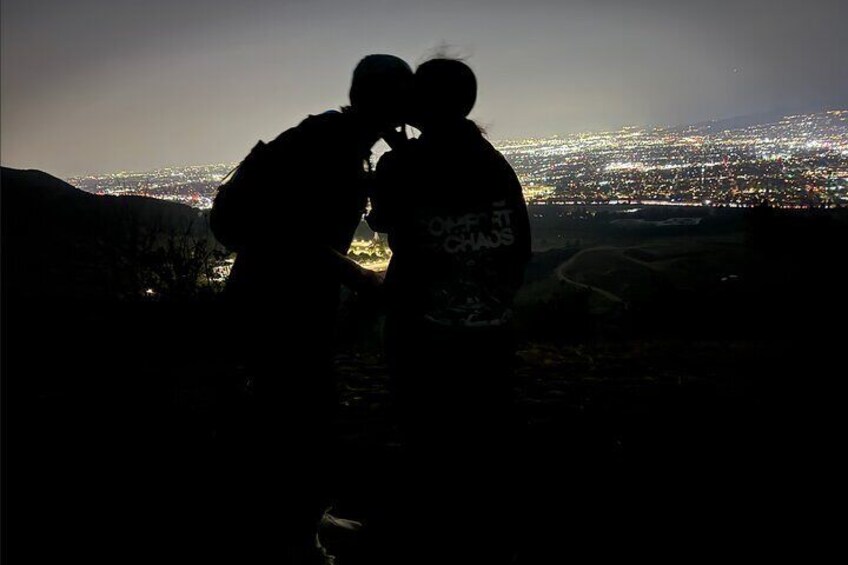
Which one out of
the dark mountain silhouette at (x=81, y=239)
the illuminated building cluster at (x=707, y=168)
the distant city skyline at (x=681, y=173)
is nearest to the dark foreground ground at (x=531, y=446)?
the dark mountain silhouette at (x=81, y=239)

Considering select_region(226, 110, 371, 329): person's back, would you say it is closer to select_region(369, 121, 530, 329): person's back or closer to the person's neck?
select_region(369, 121, 530, 329): person's back

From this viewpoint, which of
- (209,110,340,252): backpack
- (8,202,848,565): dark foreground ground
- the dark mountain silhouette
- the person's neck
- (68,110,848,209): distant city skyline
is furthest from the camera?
(68,110,848,209): distant city skyline

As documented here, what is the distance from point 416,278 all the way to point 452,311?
186mm

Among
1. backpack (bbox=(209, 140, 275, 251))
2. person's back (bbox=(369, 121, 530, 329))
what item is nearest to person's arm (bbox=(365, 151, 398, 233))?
person's back (bbox=(369, 121, 530, 329))

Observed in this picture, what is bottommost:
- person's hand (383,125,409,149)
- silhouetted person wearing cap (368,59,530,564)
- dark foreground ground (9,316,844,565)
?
dark foreground ground (9,316,844,565)

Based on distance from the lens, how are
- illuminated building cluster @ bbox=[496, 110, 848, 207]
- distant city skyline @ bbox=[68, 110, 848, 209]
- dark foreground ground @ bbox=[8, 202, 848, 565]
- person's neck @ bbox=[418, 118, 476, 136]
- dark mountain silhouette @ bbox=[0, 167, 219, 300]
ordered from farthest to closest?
illuminated building cluster @ bbox=[496, 110, 848, 207]
distant city skyline @ bbox=[68, 110, 848, 209]
dark mountain silhouette @ bbox=[0, 167, 219, 300]
dark foreground ground @ bbox=[8, 202, 848, 565]
person's neck @ bbox=[418, 118, 476, 136]

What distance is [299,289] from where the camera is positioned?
1.75m

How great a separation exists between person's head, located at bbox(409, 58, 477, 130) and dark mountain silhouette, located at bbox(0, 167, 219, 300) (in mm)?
9476

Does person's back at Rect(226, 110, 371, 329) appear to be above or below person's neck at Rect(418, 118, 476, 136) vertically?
below

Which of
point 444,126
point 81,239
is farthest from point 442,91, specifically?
point 81,239

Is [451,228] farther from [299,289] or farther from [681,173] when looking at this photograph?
[681,173]

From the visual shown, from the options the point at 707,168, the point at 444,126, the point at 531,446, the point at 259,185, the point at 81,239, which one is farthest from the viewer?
the point at 707,168

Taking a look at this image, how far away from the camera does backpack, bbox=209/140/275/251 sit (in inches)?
65.6

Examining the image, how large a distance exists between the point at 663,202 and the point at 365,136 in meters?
38.6
